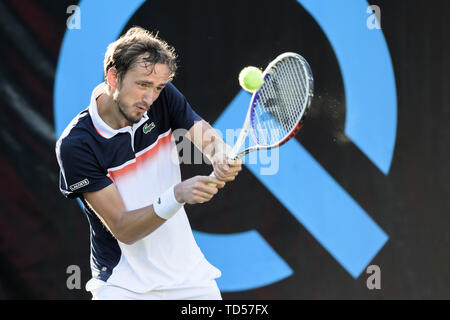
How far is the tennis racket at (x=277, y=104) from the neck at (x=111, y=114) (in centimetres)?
50

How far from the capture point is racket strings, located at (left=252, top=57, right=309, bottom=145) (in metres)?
2.66

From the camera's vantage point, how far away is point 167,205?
8.48 ft

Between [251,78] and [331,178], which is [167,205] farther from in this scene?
[331,178]

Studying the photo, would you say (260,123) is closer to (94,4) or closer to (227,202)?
(227,202)

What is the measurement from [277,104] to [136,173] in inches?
25.1

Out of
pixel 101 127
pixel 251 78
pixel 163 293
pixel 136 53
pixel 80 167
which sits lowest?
pixel 163 293

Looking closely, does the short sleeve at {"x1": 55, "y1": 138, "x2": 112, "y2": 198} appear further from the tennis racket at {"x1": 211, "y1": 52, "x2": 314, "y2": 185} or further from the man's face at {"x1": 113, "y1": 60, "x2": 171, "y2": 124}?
the tennis racket at {"x1": 211, "y1": 52, "x2": 314, "y2": 185}

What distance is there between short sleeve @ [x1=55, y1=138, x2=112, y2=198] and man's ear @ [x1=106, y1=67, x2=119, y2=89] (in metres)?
0.27

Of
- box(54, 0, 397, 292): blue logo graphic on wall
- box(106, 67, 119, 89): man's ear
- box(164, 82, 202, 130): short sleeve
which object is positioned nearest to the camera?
box(106, 67, 119, 89): man's ear

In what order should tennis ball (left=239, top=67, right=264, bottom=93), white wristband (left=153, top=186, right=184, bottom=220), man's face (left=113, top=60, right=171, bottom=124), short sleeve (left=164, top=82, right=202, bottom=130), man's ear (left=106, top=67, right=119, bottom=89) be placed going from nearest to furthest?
tennis ball (left=239, top=67, right=264, bottom=93)
white wristband (left=153, top=186, right=184, bottom=220)
man's face (left=113, top=60, right=171, bottom=124)
man's ear (left=106, top=67, right=119, bottom=89)
short sleeve (left=164, top=82, right=202, bottom=130)

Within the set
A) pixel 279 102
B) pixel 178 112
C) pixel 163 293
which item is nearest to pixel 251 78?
pixel 279 102

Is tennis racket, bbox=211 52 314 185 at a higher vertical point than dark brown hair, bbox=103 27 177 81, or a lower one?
lower

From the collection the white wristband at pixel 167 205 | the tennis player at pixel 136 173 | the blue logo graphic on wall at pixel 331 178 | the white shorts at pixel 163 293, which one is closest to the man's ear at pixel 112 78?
the tennis player at pixel 136 173

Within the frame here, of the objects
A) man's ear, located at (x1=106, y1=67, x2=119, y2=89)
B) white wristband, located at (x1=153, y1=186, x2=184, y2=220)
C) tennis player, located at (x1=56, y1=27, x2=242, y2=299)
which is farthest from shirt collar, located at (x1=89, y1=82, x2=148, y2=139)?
white wristband, located at (x1=153, y1=186, x2=184, y2=220)
